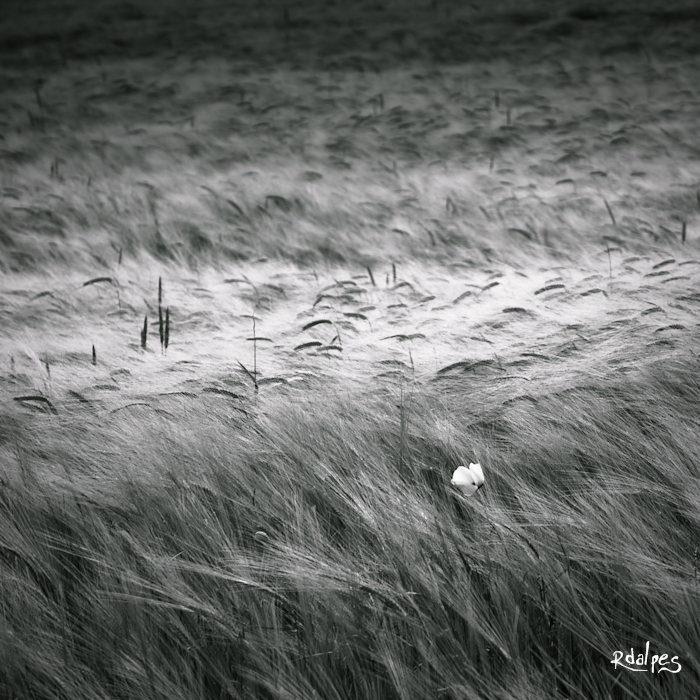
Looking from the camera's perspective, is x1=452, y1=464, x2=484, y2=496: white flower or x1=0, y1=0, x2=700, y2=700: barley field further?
x1=452, y1=464, x2=484, y2=496: white flower

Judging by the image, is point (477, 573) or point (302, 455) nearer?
point (477, 573)

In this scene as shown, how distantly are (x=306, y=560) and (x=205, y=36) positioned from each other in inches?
415

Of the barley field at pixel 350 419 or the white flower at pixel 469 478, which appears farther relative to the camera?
the white flower at pixel 469 478

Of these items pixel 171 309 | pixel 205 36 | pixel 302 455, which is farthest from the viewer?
pixel 205 36

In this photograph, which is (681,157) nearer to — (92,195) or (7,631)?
(92,195)

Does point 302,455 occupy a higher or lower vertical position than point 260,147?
lower

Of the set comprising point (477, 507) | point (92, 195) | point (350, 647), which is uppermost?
point (92, 195)

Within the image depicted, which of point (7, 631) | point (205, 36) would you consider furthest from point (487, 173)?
point (205, 36)

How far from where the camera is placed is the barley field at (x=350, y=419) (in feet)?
3.66

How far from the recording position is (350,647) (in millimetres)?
1112

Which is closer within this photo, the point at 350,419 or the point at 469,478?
the point at 469,478

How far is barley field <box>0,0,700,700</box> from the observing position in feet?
3.66

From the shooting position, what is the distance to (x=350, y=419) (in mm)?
1810

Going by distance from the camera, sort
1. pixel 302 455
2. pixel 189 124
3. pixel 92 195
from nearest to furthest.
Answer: pixel 302 455, pixel 92 195, pixel 189 124
